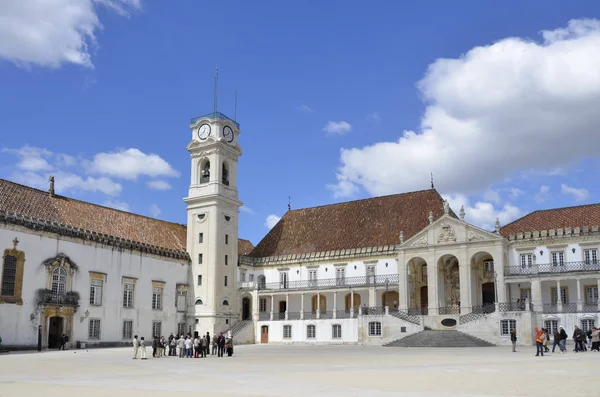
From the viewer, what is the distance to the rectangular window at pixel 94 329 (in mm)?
40378

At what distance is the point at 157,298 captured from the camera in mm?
45906

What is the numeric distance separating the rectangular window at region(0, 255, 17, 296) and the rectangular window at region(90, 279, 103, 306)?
5.76m

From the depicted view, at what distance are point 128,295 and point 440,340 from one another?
21000mm

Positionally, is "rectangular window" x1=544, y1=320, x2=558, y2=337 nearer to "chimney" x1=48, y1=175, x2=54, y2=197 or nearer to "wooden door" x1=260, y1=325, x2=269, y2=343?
"wooden door" x1=260, y1=325, x2=269, y2=343

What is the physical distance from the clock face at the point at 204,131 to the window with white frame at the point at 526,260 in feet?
83.0

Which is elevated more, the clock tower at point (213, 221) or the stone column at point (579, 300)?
the clock tower at point (213, 221)

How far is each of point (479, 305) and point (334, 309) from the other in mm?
9962

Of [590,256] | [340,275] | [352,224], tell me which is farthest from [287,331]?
[590,256]

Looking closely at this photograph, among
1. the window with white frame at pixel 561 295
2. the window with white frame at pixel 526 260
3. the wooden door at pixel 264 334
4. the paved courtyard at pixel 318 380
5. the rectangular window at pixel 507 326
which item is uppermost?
the window with white frame at pixel 526 260

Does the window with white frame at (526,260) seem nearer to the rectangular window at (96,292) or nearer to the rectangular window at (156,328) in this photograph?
the rectangular window at (156,328)

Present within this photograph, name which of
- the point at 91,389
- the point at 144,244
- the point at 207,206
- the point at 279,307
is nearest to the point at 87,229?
the point at 144,244

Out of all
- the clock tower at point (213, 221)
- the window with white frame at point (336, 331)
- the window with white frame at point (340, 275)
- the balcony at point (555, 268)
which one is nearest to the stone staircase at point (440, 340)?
the window with white frame at point (336, 331)

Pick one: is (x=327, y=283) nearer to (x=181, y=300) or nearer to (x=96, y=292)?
(x=181, y=300)

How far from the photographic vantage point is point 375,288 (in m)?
46.0
